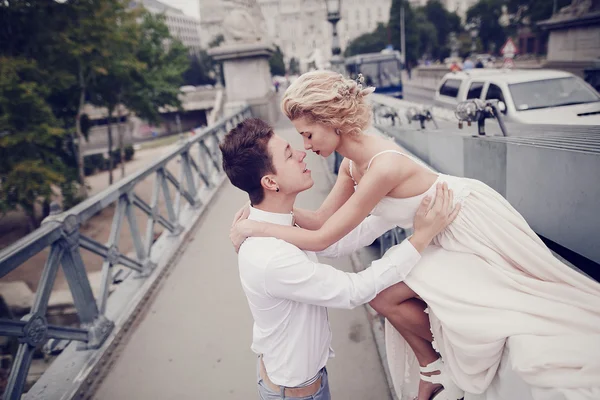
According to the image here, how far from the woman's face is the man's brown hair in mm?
167

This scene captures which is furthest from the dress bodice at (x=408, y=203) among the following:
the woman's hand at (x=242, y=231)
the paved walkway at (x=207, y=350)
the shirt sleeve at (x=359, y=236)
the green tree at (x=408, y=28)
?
the green tree at (x=408, y=28)

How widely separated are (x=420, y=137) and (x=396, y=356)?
82.0 inches

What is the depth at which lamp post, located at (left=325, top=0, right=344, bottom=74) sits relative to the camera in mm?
11430

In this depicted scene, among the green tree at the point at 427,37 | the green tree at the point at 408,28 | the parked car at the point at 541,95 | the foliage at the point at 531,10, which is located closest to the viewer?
the parked car at the point at 541,95

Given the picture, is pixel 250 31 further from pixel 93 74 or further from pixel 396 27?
pixel 396 27

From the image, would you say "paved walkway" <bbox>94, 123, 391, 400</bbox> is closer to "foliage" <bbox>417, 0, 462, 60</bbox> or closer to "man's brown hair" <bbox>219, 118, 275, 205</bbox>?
"man's brown hair" <bbox>219, 118, 275, 205</bbox>

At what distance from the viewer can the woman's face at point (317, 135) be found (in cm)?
187

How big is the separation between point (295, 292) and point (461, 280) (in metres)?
0.62

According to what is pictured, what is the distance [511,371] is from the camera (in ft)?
4.53

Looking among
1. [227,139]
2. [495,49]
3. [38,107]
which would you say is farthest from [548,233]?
[495,49]

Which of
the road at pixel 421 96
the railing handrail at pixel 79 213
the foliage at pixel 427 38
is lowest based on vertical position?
the road at pixel 421 96

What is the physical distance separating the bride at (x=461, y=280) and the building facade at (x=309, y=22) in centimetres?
11975

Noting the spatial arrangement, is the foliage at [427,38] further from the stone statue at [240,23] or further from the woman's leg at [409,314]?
the woman's leg at [409,314]

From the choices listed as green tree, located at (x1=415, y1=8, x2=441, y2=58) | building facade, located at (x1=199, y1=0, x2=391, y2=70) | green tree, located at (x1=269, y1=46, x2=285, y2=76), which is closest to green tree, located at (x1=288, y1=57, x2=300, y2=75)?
building facade, located at (x1=199, y1=0, x2=391, y2=70)
